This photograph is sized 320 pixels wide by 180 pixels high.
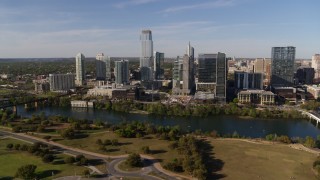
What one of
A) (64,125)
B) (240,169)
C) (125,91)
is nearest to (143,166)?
(240,169)

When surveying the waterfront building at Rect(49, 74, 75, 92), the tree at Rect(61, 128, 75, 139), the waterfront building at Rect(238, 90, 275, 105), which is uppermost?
the waterfront building at Rect(49, 74, 75, 92)

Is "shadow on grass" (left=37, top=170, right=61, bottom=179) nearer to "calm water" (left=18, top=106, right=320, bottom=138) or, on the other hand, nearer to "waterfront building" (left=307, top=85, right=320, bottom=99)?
"calm water" (left=18, top=106, right=320, bottom=138)

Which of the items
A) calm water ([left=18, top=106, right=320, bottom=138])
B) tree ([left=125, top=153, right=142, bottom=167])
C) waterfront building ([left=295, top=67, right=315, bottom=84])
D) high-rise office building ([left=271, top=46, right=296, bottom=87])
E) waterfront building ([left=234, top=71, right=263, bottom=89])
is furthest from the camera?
waterfront building ([left=295, top=67, right=315, bottom=84])

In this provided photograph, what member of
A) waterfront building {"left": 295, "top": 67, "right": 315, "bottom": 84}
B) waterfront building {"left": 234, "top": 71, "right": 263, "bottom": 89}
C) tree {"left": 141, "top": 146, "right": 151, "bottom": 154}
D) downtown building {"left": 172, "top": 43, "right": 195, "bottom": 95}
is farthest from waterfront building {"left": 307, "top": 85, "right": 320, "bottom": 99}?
tree {"left": 141, "top": 146, "right": 151, "bottom": 154}

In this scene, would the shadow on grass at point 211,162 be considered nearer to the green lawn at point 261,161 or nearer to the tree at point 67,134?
the green lawn at point 261,161

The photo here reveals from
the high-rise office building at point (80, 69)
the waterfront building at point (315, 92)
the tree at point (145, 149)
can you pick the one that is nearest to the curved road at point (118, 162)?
the tree at point (145, 149)

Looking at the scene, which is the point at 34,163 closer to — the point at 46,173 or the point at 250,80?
the point at 46,173

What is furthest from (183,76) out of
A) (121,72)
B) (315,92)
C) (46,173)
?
(46,173)
